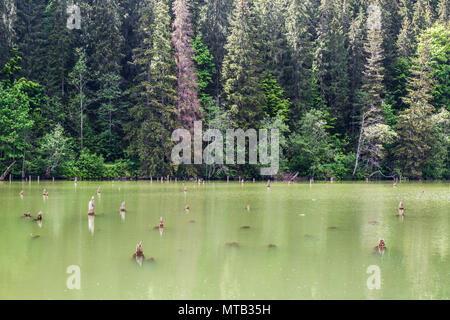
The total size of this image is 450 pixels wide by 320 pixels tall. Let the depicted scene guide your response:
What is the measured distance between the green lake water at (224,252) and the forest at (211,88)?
88.4 feet

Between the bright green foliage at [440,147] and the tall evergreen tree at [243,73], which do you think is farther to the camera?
the bright green foliage at [440,147]

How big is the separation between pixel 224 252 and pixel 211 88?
5154 centimetres

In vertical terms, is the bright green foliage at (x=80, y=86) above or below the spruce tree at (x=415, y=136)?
above

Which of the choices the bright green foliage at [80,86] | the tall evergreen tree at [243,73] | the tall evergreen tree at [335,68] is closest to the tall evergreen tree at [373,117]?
the tall evergreen tree at [335,68]

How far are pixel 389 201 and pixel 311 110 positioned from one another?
1173 inches

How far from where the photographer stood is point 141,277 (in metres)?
13.2

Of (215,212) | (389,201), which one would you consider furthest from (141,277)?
(389,201)

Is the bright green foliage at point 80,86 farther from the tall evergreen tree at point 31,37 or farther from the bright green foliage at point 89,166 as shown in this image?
the tall evergreen tree at point 31,37

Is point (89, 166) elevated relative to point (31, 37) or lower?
lower

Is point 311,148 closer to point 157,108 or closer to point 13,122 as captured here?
point 157,108

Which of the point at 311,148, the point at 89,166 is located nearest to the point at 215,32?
the point at 311,148

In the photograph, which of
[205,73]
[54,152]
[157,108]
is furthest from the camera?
[205,73]

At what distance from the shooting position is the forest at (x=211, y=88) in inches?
2195

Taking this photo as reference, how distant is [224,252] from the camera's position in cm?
1645
